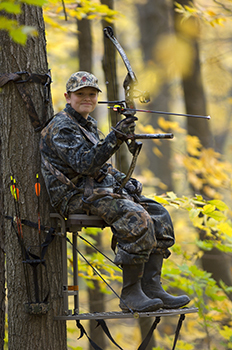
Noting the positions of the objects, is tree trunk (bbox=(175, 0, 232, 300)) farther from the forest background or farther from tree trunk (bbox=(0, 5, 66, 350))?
tree trunk (bbox=(0, 5, 66, 350))

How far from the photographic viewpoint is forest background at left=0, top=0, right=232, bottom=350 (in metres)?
6.30

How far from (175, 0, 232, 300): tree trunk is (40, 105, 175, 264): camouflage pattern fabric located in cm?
465

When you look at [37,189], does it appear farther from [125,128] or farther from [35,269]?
[125,128]

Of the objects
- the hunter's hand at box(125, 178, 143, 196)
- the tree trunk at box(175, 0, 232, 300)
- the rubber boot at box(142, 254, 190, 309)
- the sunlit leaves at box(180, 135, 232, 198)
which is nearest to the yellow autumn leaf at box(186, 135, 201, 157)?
the sunlit leaves at box(180, 135, 232, 198)

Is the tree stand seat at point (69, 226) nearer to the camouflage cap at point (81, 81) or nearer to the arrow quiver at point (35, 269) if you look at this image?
the arrow quiver at point (35, 269)

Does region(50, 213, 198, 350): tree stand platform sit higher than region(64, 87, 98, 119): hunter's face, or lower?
lower

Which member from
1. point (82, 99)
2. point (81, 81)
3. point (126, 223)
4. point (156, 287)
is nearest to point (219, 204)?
point (156, 287)

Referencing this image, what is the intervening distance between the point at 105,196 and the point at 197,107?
5323 mm

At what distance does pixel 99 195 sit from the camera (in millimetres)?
3451

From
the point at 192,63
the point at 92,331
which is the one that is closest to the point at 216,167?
the point at 192,63

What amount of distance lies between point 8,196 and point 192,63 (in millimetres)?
5892

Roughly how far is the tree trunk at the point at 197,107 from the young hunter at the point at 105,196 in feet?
15.2

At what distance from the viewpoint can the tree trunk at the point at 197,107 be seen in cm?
806

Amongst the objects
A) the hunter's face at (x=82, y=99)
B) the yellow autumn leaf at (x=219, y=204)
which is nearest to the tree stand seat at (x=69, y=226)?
the hunter's face at (x=82, y=99)
